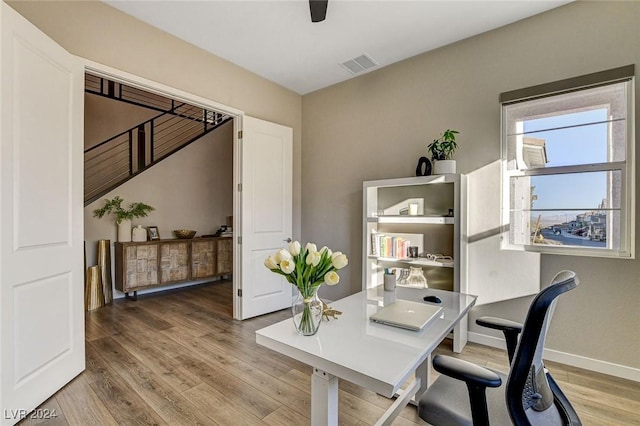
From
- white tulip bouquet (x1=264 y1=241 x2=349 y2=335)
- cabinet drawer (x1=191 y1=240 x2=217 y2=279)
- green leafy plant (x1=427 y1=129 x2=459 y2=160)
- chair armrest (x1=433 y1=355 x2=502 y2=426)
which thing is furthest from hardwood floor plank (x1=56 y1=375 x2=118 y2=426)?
green leafy plant (x1=427 y1=129 x2=459 y2=160)

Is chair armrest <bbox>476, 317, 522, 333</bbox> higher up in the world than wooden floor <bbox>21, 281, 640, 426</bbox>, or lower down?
higher up

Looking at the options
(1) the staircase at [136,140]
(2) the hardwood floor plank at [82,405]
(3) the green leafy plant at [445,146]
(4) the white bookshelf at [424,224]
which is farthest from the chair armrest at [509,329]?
(1) the staircase at [136,140]

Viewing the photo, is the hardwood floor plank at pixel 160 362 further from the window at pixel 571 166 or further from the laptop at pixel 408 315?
the window at pixel 571 166

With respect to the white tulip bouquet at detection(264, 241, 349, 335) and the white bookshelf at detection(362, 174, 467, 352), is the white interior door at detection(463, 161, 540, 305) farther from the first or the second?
the white tulip bouquet at detection(264, 241, 349, 335)

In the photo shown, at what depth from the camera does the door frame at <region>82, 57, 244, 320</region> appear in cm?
254

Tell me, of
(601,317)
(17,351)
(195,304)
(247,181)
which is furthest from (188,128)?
(601,317)

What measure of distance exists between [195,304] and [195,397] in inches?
92.8

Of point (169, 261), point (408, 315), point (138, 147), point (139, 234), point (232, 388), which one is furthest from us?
point (138, 147)

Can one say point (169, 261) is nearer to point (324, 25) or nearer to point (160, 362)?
point (160, 362)

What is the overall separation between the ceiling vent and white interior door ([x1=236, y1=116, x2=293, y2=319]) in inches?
Result: 43.3

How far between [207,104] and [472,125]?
108 inches

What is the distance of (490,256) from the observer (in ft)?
9.45

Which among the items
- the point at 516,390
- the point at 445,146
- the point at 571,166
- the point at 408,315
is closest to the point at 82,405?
the point at 408,315

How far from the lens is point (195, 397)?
205cm
